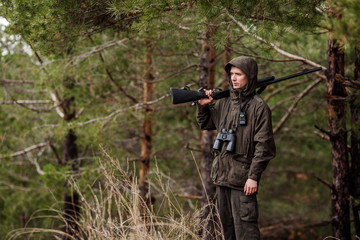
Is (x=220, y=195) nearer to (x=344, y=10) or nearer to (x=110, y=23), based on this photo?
(x=344, y=10)

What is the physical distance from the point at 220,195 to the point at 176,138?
6.46 m

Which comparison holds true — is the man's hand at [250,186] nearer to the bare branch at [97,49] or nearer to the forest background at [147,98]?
the forest background at [147,98]

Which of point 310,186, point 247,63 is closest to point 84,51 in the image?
point 247,63

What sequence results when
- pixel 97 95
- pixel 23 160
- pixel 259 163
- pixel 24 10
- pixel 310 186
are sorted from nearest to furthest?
pixel 259 163 → pixel 24 10 → pixel 97 95 → pixel 23 160 → pixel 310 186

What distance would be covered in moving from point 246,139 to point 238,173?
1.00ft

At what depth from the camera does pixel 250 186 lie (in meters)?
3.23

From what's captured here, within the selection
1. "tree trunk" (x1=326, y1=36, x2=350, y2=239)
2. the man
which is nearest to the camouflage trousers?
the man

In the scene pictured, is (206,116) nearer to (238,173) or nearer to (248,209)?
(238,173)

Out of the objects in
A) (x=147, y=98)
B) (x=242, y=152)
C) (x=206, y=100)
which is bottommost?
(x=242, y=152)

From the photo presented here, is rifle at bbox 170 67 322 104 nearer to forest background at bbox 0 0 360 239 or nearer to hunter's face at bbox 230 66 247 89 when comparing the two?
hunter's face at bbox 230 66 247 89

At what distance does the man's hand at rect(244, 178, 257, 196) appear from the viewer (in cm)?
323

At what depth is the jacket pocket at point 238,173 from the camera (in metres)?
3.33

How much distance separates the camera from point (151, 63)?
7.63 m

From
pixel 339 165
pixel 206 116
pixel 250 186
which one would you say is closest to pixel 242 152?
pixel 250 186
